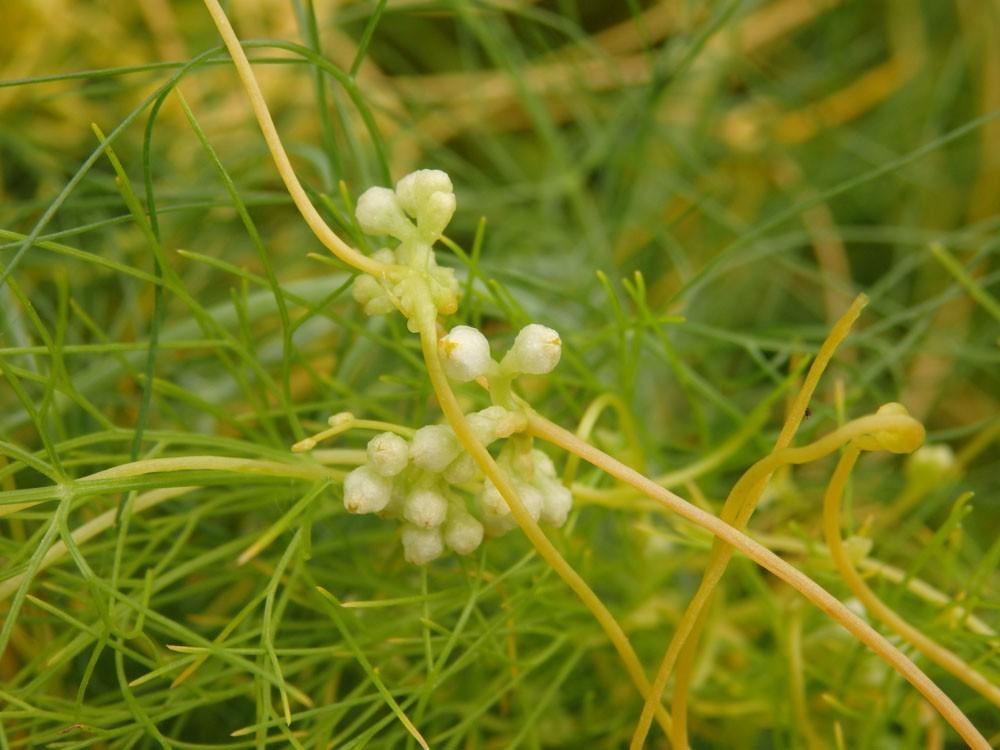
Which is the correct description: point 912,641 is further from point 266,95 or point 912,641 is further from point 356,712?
point 266,95

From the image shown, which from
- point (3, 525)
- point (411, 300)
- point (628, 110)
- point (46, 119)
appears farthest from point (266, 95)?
point (411, 300)

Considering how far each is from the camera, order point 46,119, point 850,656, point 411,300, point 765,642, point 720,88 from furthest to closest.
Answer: point 720,88, point 46,119, point 765,642, point 850,656, point 411,300

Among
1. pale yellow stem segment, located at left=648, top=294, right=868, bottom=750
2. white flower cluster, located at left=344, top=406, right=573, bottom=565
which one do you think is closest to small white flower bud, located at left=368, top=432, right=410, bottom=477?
white flower cluster, located at left=344, top=406, right=573, bottom=565

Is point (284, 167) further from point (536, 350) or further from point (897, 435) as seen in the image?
point (897, 435)

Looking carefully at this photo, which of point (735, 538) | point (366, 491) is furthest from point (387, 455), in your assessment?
point (735, 538)

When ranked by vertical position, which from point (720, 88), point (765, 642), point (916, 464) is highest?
point (720, 88)

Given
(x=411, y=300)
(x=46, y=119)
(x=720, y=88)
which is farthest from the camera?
(x=720, y=88)

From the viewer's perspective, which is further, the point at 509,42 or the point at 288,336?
the point at 509,42
